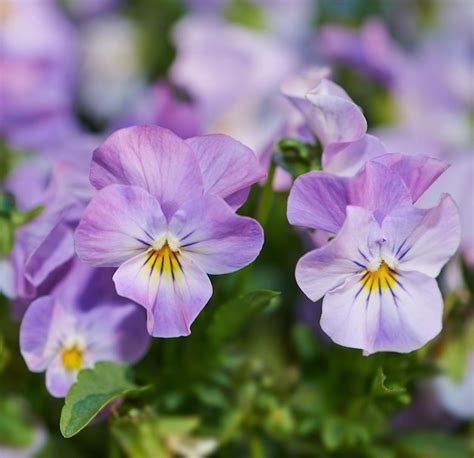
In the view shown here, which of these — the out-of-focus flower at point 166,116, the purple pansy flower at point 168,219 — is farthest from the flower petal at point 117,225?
the out-of-focus flower at point 166,116

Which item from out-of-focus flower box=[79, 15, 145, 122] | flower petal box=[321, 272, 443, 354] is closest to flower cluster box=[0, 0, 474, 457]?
flower petal box=[321, 272, 443, 354]

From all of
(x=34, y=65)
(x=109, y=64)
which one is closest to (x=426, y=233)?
(x=34, y=65)

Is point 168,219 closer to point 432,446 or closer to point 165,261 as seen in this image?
point 165,261

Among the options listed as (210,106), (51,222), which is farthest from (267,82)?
(51,222)

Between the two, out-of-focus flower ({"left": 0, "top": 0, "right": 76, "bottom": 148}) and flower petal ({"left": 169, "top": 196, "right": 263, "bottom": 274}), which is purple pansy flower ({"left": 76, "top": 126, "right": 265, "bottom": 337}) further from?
out-of-focus flower ({"left": 0, "top": 0, "right": 76, "bottom": 148})

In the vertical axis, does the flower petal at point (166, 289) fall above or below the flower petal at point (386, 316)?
below

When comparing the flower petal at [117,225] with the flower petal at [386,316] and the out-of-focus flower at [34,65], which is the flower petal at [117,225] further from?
the out-of-focus flower at [34,65]
